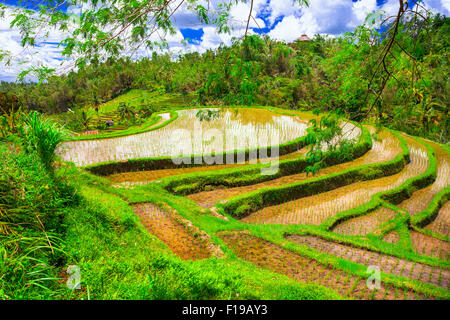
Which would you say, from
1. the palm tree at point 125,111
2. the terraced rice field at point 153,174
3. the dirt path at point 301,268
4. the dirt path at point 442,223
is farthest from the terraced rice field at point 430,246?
the palm tree at point 125,111

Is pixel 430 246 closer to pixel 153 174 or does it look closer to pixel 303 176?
pixel 303 176

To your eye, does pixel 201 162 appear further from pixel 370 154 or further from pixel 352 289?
pixel 370 154

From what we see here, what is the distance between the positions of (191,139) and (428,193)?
960 centimetres

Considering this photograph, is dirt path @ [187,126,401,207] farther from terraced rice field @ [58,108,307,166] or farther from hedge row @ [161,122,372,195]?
terraced rice field @ [58,108,307,166]

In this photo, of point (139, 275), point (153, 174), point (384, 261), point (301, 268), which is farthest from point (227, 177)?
point (139, 275)

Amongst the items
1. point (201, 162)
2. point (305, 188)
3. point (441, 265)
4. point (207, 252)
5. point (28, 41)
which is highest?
point (28, 41)

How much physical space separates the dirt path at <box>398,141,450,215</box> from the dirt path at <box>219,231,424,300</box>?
565cm

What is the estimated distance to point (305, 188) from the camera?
8156 mm

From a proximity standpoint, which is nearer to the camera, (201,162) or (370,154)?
(201,162)

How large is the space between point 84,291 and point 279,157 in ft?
29.9

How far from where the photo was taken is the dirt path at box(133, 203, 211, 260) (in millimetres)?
4225

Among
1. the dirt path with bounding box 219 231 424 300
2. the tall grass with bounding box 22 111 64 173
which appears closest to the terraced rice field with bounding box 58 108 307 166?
the dirt path with bounding box 219 231 424 300

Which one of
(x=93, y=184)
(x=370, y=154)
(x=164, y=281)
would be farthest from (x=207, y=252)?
(x=370, y=154)

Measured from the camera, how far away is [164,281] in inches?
89.8
